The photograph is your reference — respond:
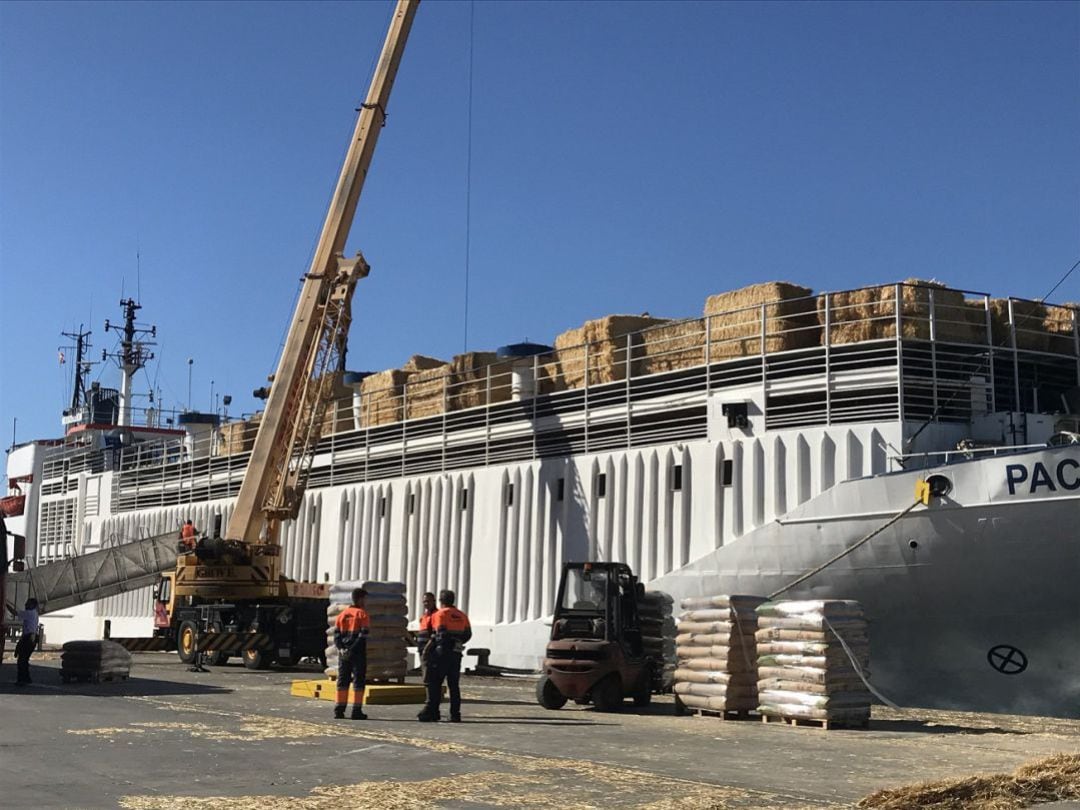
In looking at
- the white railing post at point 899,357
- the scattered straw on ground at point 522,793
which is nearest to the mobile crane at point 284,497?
the white railing post at point 899,357

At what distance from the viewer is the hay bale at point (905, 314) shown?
63.9 feet

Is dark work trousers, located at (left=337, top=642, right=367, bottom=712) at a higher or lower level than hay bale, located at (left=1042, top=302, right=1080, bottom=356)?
lower

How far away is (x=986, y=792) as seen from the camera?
9211 mm

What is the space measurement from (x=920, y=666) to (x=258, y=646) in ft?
47.4

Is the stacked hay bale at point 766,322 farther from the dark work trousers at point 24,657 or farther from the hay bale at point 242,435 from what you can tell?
the hay bale at point 242,435

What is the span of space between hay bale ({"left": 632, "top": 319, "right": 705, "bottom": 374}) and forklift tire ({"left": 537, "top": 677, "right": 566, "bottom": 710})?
762 cm

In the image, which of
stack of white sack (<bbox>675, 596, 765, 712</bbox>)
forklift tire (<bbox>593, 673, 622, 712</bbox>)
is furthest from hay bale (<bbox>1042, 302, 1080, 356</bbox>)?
forklift tire (<bbox>593, 673, 622, 712</bbox>)

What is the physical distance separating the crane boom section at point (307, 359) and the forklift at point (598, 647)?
1215 cm

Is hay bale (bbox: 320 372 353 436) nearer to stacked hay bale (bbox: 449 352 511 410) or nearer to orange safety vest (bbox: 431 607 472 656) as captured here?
stacked hay bale (bbox: 449 352 511 410)

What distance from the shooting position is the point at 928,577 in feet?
56.7

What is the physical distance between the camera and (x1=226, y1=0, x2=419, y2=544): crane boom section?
28125 mm

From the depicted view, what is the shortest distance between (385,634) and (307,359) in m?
10.7

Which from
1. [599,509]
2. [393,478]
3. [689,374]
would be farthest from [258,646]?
[689,374]

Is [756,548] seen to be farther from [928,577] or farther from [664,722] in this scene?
[664,722]
